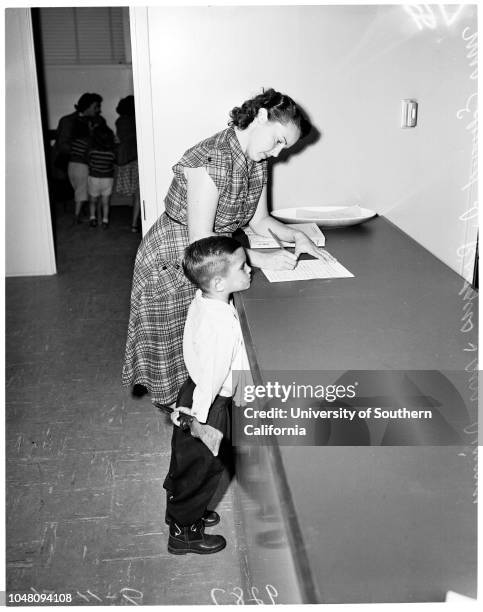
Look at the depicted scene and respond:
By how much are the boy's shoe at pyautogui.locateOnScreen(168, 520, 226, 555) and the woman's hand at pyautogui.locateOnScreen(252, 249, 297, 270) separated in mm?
780

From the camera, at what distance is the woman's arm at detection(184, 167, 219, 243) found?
196cm

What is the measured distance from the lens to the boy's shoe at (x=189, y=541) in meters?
1.98

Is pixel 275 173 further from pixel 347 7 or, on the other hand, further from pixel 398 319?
pixel 398 319

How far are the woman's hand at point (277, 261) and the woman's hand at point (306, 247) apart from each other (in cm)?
12

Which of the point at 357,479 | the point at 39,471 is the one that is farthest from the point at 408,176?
the point at 357,479

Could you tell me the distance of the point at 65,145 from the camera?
19.8 ft

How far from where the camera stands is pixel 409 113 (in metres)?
2.75

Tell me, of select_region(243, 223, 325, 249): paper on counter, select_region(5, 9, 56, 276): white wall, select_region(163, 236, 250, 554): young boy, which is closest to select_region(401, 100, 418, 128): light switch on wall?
select_region(243, 223, 325, 249): paper on counter

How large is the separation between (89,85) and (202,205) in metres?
6.08

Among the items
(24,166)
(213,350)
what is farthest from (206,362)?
(24,166)

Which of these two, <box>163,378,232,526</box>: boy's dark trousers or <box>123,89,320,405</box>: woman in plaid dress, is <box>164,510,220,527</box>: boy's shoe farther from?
<box>123,89,320,405</box>: woman in plaid dress

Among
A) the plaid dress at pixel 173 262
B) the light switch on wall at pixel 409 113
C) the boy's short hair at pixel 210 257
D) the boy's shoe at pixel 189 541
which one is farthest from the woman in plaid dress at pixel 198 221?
the light switch on wall at pixel 409 113

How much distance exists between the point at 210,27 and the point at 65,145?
3654 millimetres

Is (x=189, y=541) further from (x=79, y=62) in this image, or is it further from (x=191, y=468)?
(x=79, y=62)
